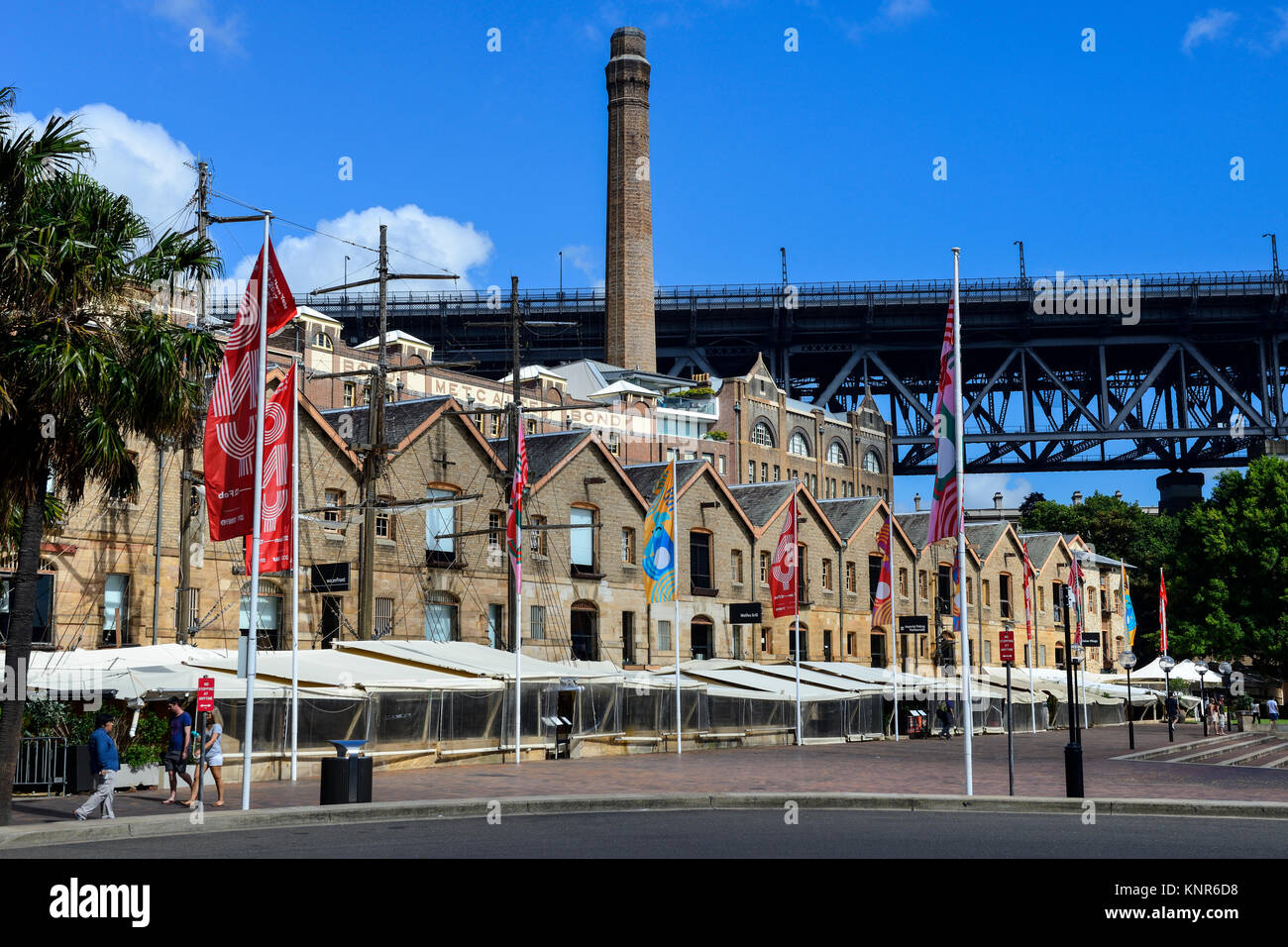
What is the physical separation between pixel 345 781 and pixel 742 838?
779 centimetres

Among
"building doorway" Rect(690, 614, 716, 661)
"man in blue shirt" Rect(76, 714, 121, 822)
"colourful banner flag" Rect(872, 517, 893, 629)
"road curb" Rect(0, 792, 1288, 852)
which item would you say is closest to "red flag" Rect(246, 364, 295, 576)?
"man in blue shirt" Rect(76, 714, 121, 822)

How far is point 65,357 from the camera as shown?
18.2 m

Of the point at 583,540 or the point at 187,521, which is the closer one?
the point at 187,521

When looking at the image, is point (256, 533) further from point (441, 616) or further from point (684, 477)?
point (684, 477)

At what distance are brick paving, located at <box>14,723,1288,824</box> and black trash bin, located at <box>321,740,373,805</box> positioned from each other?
3.91 ft

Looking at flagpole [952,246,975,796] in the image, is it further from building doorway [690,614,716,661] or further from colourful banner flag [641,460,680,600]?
building doorway [690,614,716,661]

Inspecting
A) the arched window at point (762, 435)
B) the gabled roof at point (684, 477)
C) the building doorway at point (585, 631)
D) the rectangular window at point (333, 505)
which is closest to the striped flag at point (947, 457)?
the rectangular window at point (333, 505)

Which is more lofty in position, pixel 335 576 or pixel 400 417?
pixel 400 417

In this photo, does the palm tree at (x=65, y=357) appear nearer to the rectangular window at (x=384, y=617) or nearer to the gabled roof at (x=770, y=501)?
the rectangular window at (x=384, y=617)

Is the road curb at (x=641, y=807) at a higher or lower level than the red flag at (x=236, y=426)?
lower

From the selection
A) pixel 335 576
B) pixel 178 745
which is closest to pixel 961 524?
pixel 178 745

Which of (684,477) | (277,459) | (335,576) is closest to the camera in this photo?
(277,459)

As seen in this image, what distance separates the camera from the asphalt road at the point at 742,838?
50.9ft

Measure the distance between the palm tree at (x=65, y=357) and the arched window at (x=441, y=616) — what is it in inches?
964
